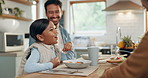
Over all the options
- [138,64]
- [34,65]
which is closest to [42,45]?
[34,65]

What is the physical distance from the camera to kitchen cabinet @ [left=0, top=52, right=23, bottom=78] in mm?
2922

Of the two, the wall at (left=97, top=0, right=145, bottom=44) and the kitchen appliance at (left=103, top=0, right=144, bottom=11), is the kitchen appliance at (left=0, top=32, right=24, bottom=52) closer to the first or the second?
the kitchen appliance at (left=103, top=0, right=144, bottom=11)

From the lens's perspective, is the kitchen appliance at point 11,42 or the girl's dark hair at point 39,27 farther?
the kitchen appliance at point 11,42

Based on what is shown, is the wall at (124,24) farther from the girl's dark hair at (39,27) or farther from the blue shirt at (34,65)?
the blue shirt at (34,65)

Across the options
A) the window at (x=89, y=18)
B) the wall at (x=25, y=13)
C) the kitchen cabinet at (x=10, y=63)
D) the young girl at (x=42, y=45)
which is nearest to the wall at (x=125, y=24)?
the window at (x=89, y=18)

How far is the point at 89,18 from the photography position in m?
5.77

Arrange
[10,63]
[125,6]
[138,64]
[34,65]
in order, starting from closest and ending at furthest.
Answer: [138,64] → [34,65] → [10,63] → [125,6]

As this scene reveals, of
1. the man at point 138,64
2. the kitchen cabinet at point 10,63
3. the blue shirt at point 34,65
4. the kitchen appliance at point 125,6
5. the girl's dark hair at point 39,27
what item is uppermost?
the kitchen appliance at point 125,6

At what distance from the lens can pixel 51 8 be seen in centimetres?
233

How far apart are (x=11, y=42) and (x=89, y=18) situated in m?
3.03

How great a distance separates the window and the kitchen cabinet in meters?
3.10

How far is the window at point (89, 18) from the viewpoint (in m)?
5.67

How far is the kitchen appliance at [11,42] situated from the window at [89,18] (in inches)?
106

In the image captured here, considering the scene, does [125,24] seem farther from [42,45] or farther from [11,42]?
[42,45]
